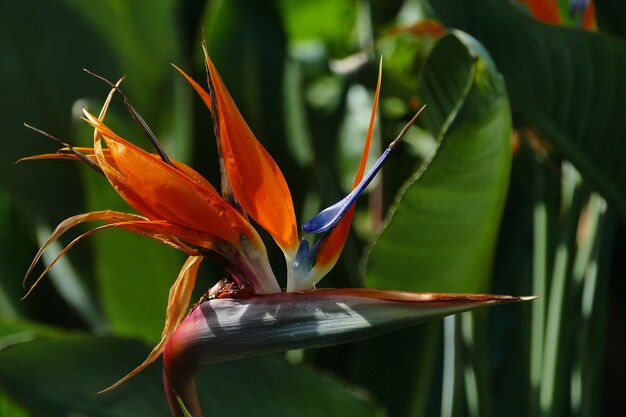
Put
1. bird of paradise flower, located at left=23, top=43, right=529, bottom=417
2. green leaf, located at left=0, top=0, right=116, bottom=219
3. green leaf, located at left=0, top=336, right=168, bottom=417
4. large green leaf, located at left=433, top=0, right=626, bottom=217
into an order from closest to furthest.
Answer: bird of paradise flower, located at left=23, top=43, right=529, bottom=417 < green leaf, located at left=0, top=336, right=168, bottom=417 < large green leaf, located at left=433, top=0, right=626, bottom=217 < green leaf, located at left=0, top=0, right=116, bottom=219

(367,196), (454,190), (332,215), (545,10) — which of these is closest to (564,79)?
(545,10)

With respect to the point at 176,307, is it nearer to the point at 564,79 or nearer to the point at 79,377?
the point at 79,377

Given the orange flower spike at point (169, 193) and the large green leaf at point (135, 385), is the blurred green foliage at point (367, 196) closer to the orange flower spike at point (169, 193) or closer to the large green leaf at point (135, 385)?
the large green leaf at point (135, 385)

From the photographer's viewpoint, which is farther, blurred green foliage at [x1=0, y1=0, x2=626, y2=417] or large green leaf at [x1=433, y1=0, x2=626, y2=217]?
large green leaf at [x1=433, y1=0, x2=626, y2=217]

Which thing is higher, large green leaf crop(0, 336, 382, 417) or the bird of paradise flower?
the bird of paradise flower

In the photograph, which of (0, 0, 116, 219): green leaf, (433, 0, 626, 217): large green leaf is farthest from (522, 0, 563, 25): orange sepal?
(0, 0, 116, 219): green leaf

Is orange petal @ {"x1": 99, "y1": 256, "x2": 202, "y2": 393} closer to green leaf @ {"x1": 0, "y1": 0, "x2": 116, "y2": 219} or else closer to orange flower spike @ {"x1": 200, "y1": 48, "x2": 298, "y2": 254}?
orange flower spike @ {"x1": 200, "y1": 48, "x2": 298, "y2": 254}

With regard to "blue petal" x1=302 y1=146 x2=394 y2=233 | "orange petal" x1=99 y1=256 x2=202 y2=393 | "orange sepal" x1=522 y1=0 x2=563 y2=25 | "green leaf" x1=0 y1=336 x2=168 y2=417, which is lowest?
"green leaf" x1=0 y1=336 x2=168 y2=417

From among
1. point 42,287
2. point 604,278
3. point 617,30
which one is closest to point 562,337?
point 604,278
